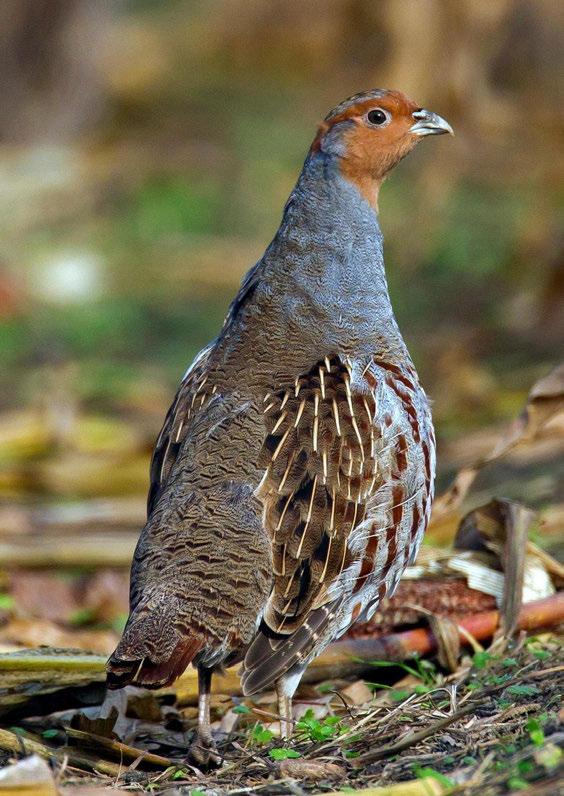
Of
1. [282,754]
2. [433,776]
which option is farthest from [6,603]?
[433,776]

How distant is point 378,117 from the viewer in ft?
14.4

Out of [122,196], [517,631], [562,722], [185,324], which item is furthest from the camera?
[122,196]

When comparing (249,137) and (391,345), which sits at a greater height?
(249,137)

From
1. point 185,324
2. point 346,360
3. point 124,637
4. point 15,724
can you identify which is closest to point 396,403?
point 346,360

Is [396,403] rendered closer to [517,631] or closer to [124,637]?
[517,631]

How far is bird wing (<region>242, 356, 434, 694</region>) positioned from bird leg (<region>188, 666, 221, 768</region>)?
15 centimetres

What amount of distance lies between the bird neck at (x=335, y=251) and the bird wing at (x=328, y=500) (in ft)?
0.75

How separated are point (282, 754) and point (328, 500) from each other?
717 millimetres

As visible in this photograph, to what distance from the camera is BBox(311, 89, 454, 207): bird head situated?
430 centimetres

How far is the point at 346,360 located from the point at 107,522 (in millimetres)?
2624

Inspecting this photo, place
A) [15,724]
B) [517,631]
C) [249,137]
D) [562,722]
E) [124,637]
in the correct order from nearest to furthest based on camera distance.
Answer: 1. [562,722]
2. [124,637]
3. [15,724]
4. [517,631]
5. [249,137]

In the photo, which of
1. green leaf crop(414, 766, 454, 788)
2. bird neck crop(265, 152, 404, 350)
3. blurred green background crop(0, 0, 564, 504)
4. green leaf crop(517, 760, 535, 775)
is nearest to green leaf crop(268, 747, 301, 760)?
green leaf crop(414, 766, 454, 788)

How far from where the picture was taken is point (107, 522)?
20.3 feet

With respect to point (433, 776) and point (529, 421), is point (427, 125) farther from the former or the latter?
point (433, 776)
